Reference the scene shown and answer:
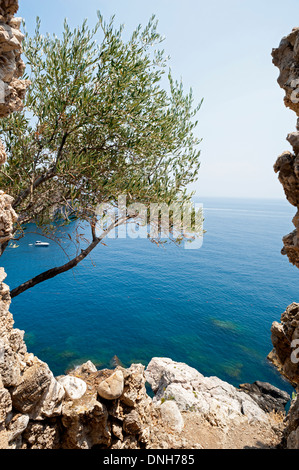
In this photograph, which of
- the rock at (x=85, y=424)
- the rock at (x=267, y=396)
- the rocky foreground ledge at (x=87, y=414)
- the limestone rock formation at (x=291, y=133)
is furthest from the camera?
the rock at (x=267, y=396)

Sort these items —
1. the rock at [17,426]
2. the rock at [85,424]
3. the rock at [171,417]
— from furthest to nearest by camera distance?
1. the rock at [171,417]
2. the rock at [85,424]
3. the rock at [17,426]

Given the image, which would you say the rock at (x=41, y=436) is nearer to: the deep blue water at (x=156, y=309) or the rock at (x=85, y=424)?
the rock at (x=85, y=424)

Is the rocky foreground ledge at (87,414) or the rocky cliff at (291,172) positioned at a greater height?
the rocky cliff at (291,172)

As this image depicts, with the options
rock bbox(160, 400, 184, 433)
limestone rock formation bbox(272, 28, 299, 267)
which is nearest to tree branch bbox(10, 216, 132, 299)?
limestone rock formation bbox(272, 28, 299, 267)

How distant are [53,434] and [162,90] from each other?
44.2ft

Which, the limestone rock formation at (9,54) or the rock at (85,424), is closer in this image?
the limestone rock formation at (9,54)

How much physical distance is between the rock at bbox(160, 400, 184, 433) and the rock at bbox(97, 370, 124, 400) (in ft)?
12.9

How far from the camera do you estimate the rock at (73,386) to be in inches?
311

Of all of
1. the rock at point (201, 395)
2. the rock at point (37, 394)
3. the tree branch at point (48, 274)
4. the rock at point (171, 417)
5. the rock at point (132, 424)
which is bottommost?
the rock at point (201, 395)

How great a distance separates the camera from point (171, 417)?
10539 mm

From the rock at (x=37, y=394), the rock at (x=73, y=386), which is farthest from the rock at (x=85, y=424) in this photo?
the rock at (x=37, y=394)

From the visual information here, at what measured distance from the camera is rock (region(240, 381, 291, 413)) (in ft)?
68.1

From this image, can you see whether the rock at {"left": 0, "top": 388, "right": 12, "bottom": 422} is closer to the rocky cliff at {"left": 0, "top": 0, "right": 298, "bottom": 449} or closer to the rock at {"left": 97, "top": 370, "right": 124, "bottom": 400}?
the rocky cliff at {"left": 0, "top": 0, "right": 298, "bottom": 449}
